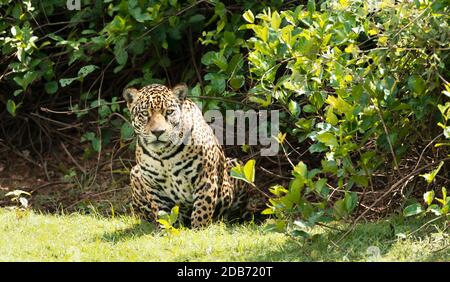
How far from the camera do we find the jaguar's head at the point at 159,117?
8.62 m

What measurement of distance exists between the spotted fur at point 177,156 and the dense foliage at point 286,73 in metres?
0.42

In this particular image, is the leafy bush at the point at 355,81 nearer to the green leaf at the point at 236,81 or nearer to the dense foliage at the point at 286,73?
the dense foliage at the point at 286,73

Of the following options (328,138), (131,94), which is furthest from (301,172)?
(131,94)

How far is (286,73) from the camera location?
9.00 meters

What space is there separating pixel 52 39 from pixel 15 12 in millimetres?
718

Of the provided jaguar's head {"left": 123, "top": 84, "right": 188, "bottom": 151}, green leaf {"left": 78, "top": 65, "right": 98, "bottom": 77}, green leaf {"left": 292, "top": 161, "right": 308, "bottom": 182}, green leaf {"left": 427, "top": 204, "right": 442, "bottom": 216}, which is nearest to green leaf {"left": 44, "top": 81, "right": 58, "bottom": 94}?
green leaf {"left": 78, "top": 65, "right": 98, "bottom": 77}

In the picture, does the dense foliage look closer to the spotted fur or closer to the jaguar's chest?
the spotted fur

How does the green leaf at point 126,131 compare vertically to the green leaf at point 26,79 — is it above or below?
below

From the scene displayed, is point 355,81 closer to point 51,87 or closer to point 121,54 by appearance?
point 121,54

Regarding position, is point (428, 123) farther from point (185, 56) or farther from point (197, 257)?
point (185, 56)

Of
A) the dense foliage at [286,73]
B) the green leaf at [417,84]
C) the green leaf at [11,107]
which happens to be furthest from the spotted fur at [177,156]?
the green leaf at [417,84]

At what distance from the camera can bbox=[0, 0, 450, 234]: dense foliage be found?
7.14 m

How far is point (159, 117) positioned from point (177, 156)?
0.40 meters

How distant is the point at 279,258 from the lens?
23.3 feet
